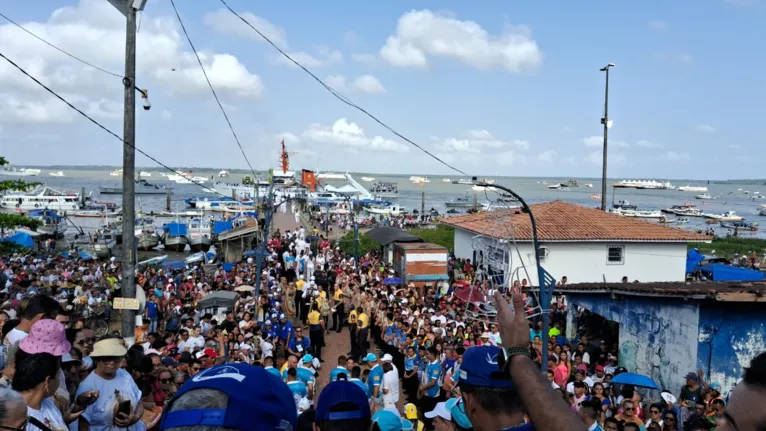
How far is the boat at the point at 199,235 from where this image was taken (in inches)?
1861

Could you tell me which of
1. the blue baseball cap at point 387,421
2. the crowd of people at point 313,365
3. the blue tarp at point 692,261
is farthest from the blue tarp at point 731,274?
the blue baseball cap at point 387,421

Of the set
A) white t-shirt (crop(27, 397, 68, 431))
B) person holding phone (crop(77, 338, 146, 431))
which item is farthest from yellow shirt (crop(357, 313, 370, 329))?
white t-shirt (crop(27, 397, 68, 431))

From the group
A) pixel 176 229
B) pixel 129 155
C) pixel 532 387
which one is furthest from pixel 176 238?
pixel 532 387

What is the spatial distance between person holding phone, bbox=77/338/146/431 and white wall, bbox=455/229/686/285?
20.0 m

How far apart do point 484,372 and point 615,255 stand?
956 inches

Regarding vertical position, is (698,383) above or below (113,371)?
below

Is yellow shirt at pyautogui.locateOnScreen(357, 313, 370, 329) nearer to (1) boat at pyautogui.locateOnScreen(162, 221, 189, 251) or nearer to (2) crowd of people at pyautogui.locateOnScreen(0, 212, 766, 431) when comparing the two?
(2) crowd of people at pyautogui.locateOnScreen(0, 212, 766, 431)

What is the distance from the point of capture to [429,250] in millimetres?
23094

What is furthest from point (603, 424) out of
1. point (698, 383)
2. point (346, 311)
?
point (346, 311)

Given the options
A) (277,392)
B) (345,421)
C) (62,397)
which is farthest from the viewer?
(62,397)

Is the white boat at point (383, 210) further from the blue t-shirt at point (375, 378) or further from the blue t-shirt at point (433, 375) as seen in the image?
Answer: the blue t-shirt at point (375, 378)

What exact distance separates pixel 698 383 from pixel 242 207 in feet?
223

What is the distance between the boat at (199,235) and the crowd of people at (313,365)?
19925mm

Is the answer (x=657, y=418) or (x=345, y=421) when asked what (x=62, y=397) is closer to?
(x=345, y=421)
